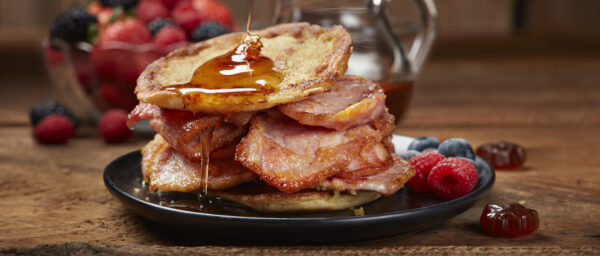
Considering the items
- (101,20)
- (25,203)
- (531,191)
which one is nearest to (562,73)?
(531,191)

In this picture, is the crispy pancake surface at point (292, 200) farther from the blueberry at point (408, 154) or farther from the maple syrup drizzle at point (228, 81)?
the blueberry at point (408, 154)

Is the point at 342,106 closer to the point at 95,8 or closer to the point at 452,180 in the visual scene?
the point at 452,180

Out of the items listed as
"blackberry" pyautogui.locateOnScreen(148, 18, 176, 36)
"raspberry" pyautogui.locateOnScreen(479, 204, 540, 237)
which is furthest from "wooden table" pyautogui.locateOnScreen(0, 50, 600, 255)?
"blackberry" pyautogui.locateOnScreen(148, 18, 176, 36)

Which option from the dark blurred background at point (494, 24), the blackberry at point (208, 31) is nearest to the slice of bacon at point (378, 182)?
the blackberry at point (208, 31)

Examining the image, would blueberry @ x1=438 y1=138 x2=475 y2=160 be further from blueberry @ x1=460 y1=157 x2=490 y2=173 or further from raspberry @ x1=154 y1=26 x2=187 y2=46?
raspberry @ x1=154 y1=26 x2=187 y2=46

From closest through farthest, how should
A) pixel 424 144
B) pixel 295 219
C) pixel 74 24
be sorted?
pixel 295 219 < pixel 424 144 < pixel 74 24

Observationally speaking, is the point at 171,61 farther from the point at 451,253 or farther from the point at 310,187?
the point at 451,253

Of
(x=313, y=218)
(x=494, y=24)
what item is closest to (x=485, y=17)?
(x=494, y=24)
